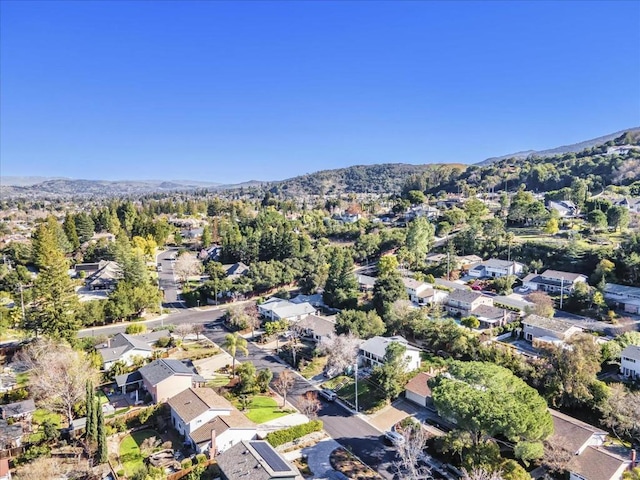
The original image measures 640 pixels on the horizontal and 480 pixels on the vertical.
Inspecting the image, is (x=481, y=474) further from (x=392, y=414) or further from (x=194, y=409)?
(x=194, y=409)

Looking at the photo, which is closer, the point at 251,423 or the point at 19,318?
the point at 251,423

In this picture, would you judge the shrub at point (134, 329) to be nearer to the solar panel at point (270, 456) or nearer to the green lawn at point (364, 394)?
the green lawn at point (364, 394)

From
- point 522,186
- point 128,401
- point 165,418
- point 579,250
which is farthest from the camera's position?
point 522,186

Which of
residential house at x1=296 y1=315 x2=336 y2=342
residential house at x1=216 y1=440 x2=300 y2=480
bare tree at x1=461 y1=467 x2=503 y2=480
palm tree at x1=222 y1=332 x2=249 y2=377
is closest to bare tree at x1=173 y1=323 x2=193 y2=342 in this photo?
palm tree at x1=222 y1=332 x2=249 y2=377

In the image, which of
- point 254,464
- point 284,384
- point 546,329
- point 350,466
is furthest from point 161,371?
point 546,329

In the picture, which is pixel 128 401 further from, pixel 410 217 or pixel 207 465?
pixel 410 217

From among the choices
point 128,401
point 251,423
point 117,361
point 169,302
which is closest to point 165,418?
point 128,401
